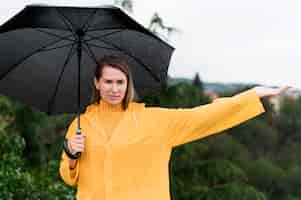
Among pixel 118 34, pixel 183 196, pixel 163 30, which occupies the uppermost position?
pixel 163 30

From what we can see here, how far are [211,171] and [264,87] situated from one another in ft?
28.5

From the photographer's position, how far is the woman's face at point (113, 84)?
7.25ft

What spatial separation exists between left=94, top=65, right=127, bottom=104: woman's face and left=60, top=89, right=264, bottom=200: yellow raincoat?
4cm

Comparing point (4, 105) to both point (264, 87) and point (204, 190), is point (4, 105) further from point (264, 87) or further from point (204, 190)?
point (264, 87)

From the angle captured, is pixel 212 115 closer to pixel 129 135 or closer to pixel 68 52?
pixel 129 135

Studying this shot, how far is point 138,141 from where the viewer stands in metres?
2.19

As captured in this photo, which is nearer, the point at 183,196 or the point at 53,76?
the point at 53,76

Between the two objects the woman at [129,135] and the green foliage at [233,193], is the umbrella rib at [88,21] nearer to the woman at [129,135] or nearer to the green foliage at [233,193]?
the woman at [129,135]

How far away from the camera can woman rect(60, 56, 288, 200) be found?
2176 millimetres

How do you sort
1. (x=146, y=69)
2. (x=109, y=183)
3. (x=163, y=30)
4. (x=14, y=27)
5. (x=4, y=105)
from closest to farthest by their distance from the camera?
(x=109, y=183) → (x=14, y=27) → (x=146, y=69) → (x=4, y=105) → (x=163, y=30)

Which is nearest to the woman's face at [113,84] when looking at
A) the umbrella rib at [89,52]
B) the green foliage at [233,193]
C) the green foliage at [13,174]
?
the umbrella rib at [89,52]

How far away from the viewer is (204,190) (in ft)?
35.2

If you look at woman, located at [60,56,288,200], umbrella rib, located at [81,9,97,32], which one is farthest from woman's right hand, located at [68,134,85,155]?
umbrella rib, located at [81,9,97,32]

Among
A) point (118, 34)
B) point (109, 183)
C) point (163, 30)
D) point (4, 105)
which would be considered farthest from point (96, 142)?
point (163, 30)
